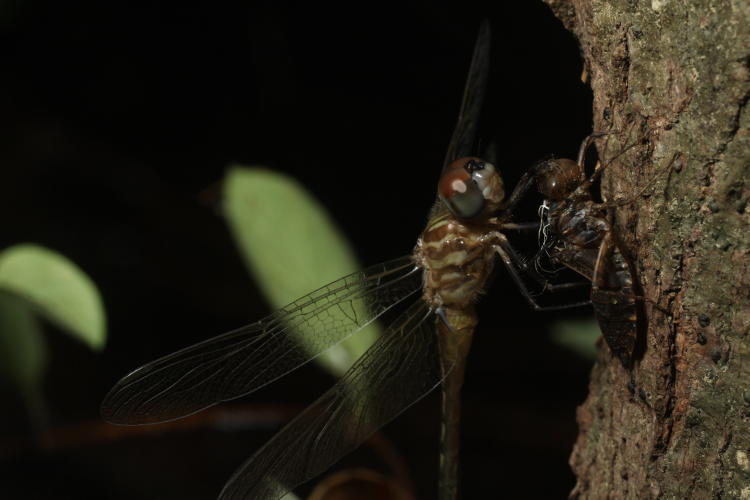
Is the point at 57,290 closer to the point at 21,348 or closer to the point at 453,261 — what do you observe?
the point at 21,348

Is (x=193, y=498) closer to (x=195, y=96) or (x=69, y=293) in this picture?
(x=69, y=293)

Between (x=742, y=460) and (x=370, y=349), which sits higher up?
(x=370, y=349)

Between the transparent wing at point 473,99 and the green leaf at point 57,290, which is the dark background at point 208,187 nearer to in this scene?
the transparent wing at point 473,99

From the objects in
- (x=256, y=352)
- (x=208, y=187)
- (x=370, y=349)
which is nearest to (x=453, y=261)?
(x=370, y=349)

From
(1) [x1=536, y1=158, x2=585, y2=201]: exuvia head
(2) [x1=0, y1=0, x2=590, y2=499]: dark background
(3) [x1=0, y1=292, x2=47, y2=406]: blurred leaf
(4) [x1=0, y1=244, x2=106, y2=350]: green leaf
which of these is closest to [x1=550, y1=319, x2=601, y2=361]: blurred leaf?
(2) [x1=0, y1=0, x2=590, y2=499]: dark background

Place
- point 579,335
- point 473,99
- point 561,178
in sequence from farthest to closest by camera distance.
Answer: point 579,335, point 473,99, point 561,178

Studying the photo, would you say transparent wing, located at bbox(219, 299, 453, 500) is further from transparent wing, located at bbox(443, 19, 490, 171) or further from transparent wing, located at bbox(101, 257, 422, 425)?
transparent wing, located at bbox(443, 19, 490, 171)
